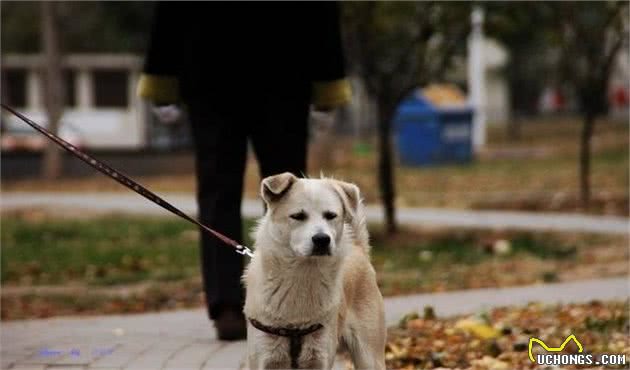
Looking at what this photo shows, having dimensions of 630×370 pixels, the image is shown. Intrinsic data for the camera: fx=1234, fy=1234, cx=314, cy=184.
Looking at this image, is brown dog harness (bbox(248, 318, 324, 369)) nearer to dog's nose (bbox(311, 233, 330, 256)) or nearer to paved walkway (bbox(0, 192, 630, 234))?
dog's nose (bbox(311, 233, 330, 256))

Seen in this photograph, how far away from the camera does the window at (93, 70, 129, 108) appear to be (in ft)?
124

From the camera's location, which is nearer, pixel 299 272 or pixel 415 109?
pixel 299 272

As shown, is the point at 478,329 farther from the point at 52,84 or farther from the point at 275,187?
the point at 52,84

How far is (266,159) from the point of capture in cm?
662

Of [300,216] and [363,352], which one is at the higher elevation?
[300,216]

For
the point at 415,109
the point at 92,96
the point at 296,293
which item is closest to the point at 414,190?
the point at 415,109

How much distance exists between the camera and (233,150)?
21.8 feet

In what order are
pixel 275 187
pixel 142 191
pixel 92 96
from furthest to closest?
pixel 92 96
pixel 142 191
pixel 275 187

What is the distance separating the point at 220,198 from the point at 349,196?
2.17m

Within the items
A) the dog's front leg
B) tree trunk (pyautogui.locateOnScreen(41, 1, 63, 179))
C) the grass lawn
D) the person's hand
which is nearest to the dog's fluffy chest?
the dog's front leg

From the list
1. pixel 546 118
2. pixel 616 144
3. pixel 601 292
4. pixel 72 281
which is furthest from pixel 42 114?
pixel 601 292

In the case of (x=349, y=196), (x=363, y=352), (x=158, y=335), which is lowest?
(x=158, y=335)

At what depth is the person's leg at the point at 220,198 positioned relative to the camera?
6480 millimetres

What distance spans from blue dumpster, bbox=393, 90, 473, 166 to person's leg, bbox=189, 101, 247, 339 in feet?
68.5
